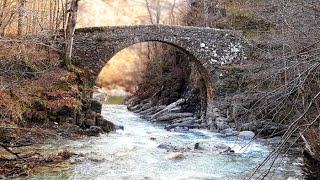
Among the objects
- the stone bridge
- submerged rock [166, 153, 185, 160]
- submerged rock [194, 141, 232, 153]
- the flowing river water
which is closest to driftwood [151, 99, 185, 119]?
the stone bridge

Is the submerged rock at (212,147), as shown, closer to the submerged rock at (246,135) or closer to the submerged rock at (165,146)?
the submerged rock at (165,146)

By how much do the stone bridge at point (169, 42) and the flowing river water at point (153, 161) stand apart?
3.25 meters

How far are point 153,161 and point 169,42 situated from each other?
7.34 meters

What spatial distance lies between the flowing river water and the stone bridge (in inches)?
128

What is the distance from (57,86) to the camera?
532 inches

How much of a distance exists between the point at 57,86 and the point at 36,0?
4465mm

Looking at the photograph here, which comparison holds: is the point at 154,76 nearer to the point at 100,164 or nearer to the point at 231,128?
the point at 231,128

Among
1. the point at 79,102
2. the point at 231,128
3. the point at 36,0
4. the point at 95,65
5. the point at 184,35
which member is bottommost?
the point at 231,128

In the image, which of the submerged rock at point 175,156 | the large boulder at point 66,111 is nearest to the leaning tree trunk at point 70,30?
the large boulder at point 66,111

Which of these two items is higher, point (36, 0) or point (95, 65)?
point (36, 0)

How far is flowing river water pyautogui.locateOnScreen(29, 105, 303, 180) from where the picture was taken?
8.12 m

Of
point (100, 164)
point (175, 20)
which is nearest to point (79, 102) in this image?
point (100, 164)

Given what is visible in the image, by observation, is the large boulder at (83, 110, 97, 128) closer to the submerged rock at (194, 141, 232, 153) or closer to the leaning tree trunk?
the leaning tree trunk

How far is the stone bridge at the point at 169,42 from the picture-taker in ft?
50.2
